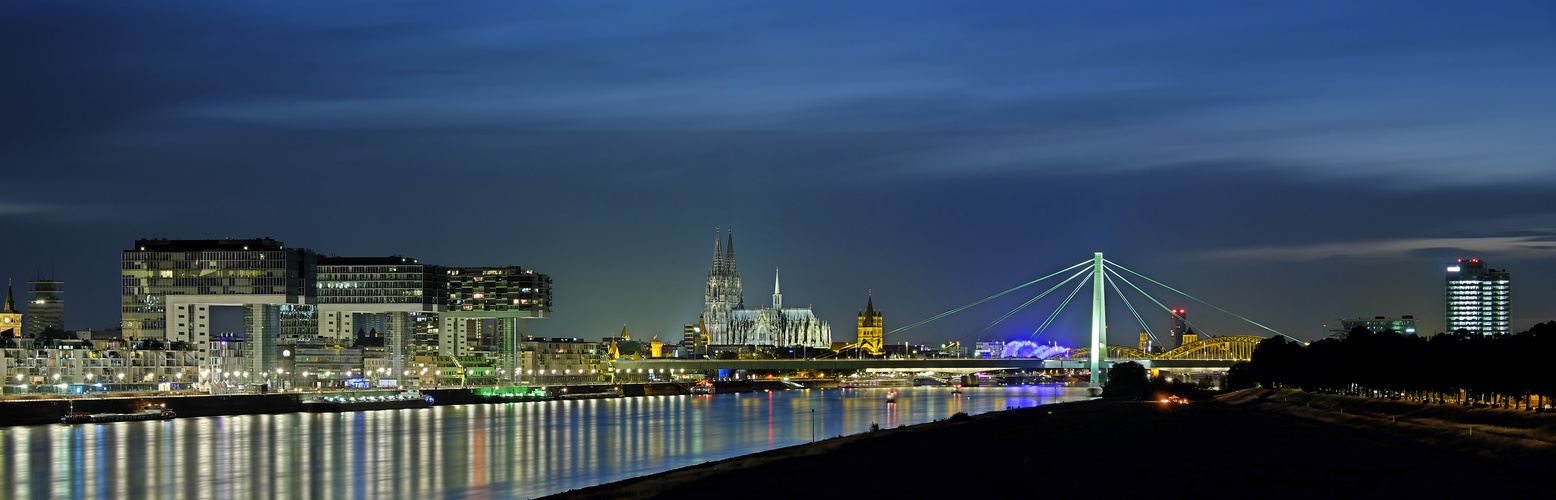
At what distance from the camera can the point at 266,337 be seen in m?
135

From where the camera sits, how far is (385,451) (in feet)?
222

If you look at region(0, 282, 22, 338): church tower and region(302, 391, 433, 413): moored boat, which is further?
region(0, 282, 22, 338): church tower

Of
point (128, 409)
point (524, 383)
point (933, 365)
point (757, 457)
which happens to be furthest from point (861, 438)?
point (524, 383)

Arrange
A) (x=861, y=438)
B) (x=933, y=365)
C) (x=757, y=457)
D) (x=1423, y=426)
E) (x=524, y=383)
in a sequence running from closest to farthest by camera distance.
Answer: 1. (x=757, y=457)
2. (x=1423, y=426)
3. (x=861, y=438)
4. (x=933, y=365)
5. (x=524, y=383)

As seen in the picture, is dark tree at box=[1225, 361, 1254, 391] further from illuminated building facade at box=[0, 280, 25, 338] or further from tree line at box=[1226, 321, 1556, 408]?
illuminated building facade at box=[0, 280, 25, 338]

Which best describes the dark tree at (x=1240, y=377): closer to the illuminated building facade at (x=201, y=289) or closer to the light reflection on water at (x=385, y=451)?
the light reflection on water at (x=385, y=451)

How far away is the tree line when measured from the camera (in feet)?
188

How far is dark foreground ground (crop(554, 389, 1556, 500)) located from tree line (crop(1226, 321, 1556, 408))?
676cm

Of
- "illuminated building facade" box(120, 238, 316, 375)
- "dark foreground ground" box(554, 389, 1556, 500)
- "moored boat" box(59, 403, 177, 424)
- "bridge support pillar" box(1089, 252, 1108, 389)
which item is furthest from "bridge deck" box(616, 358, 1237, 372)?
"dark foreground ground" box(554, 389, 1556, 500)

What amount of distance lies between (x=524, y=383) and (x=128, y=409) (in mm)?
75217

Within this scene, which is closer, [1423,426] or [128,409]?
[1423,426]

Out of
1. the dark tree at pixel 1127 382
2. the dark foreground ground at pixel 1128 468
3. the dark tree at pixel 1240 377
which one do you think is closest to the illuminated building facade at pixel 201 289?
the dark tree at pixel 1127 382

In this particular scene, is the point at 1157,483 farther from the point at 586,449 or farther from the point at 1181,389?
the point at 1181,389

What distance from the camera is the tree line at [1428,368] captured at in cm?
5738
